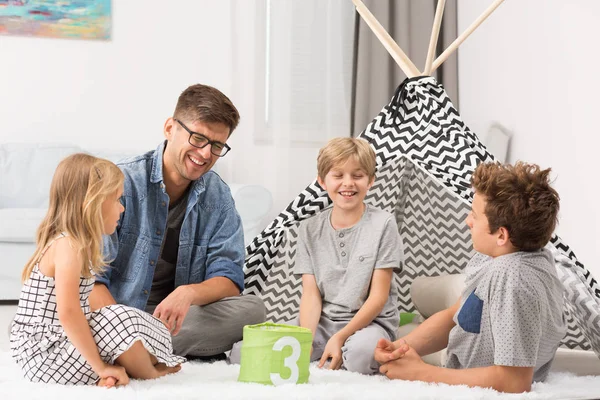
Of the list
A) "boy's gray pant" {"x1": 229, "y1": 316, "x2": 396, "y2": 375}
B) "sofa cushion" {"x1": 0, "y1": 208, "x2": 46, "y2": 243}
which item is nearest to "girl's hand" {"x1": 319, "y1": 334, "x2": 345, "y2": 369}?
"boy's gray pant" {"x1": 229, "y1": 316, "x2": 396, "y2": 375}

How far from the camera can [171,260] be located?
1.95 meters

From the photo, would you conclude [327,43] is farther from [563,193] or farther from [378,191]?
[378,191]

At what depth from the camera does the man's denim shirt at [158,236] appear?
1.84m

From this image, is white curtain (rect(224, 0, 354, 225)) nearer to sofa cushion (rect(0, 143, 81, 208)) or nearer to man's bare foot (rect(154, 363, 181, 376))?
sofa cushion (rect(0, 143, 81, 208))

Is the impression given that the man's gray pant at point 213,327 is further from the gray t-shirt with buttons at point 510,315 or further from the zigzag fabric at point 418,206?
the gray t-shirt with buttons at point 510,315

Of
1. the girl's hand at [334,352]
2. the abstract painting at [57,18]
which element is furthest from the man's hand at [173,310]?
the abstract painting at [57,18]

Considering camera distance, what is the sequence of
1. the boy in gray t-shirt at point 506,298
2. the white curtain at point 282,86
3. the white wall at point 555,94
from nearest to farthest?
the boy in gray t-shirt at point 506,298 < the white wall at point 555,94 < the white curtain at point 282,86

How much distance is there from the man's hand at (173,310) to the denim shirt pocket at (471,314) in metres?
0.60

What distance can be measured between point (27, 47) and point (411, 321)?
117 inches

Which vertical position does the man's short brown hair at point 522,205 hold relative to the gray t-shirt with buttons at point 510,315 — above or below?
above

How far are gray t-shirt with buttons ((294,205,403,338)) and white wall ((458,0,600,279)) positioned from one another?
104cm

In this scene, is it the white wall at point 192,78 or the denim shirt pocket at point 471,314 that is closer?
the denim shirt pocket at point 471,314

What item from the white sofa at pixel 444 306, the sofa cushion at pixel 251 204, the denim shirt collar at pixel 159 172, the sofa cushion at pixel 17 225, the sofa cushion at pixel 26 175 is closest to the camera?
the denim shirt collar at pixel 159 172

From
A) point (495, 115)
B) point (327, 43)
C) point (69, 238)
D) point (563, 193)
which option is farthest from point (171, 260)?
point (327, 43)
